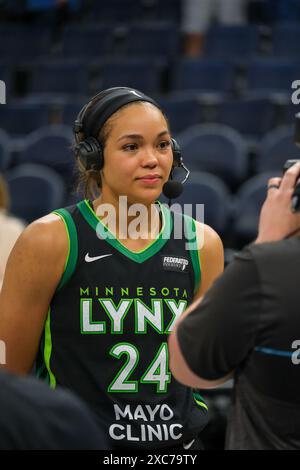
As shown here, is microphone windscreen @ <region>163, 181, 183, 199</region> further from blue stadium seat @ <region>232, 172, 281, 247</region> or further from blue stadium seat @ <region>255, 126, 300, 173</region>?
blue stadium seat @ <region>255, 126, 300, 173</region>

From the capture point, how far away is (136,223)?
290 cm

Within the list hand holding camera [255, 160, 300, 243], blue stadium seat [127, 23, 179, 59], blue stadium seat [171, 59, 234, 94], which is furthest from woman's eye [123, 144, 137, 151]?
blue stadium seat [127, 23, 179, 59]

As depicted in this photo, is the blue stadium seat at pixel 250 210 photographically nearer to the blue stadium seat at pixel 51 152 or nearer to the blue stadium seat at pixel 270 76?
the blue stadium seat at pixel 51 152

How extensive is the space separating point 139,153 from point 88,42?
907 cm

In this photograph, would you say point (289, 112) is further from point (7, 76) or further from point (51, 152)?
point (7, 76)

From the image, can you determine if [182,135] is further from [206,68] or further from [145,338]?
[145,338]

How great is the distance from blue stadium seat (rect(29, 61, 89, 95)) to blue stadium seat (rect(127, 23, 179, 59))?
31.6 inches

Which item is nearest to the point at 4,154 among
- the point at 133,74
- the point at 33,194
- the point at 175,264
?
the point at 33,194

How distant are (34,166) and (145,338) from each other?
19.6 ft

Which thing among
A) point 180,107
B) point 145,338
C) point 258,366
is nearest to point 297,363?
point 258,366

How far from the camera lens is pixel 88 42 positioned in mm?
11562

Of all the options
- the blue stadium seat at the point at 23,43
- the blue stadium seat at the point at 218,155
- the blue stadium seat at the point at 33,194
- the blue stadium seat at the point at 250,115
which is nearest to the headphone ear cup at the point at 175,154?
the blue stadium seat at the point at 33,194
